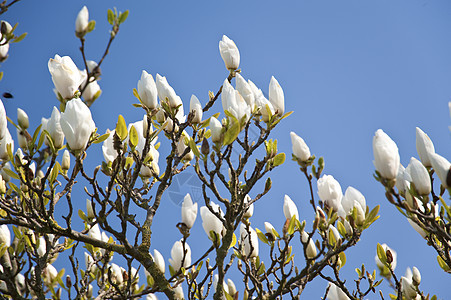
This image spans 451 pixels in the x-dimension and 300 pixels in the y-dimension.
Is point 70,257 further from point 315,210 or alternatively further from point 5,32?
point 315,210

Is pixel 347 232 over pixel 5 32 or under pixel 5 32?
under

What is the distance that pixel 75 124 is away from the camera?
1.34m

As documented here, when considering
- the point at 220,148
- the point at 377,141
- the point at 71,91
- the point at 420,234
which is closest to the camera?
the point at 377,141

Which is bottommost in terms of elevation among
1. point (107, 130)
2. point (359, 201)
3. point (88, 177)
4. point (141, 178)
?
point (359, 201)

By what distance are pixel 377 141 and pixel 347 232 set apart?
0.48m

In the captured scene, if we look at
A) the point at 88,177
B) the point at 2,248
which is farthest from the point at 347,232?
the point at 2,248

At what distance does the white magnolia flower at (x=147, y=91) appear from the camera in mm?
1710

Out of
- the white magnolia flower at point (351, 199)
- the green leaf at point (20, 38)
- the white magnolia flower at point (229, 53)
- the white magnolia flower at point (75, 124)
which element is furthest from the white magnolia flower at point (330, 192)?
the green leaf at point (20, 38)

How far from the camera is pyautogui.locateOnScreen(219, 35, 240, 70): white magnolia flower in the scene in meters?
1.91

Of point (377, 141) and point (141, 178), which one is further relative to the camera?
point (141, 178)

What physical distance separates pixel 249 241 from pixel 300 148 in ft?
1.50

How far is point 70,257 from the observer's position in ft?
6.57

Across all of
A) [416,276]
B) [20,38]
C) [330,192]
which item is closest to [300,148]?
[330,192]

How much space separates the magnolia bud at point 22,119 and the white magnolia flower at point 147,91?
428mm
